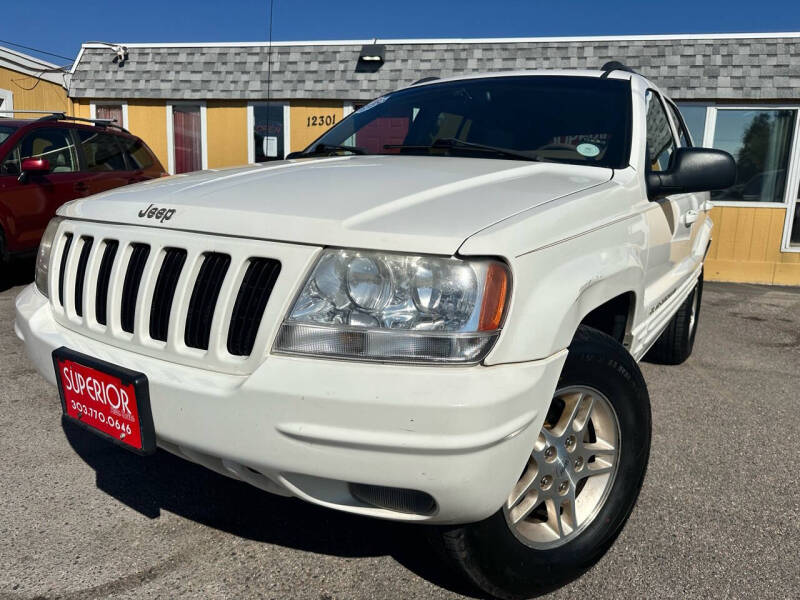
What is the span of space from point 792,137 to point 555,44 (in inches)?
127

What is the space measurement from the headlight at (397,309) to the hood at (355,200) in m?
0.05

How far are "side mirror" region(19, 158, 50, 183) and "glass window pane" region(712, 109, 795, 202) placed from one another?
7.67 meters

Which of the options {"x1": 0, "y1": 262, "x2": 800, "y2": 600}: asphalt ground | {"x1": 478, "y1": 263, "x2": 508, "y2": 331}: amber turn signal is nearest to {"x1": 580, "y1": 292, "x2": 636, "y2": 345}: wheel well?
{"x1": 0, "y1": 262, "x2": 800, "y2": 600}: asphalt ground

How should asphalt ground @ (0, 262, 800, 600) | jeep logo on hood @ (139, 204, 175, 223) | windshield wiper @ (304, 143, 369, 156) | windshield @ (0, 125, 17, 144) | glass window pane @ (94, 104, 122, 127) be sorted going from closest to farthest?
1. jeep logo on hood @ (139, 204, 175, 223)
2. asphalt ground @ (0, 262, 800, 600)
3. windshield wiper @ (304, 143, 369, 156)
4. windshield @ (0, 125, 17, 144)
5. glass window pane @ (94, 104, 122, 127)

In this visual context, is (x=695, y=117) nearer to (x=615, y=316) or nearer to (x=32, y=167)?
(x=615, y=316)

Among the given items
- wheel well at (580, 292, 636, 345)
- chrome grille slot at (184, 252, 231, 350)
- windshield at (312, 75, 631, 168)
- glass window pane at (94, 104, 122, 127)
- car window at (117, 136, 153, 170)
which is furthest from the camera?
glass window pane at (94, 104, 122, 127)

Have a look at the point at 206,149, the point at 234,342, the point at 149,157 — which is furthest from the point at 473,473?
the point at 206,149

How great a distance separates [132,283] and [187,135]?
912 cm

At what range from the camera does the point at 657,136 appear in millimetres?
2939

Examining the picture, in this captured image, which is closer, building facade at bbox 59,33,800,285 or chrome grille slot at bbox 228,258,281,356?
chrome grille slot at bbox 228,258,281,356

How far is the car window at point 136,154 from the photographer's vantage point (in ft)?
24.0

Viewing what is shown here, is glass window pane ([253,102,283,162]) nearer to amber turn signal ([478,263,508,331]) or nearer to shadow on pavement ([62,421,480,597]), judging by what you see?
shadow on pavement ([62,421,480,597])

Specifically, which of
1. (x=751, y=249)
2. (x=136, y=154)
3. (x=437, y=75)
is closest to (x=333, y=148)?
(x=136, y=154)

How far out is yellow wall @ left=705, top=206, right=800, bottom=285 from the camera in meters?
8.59
